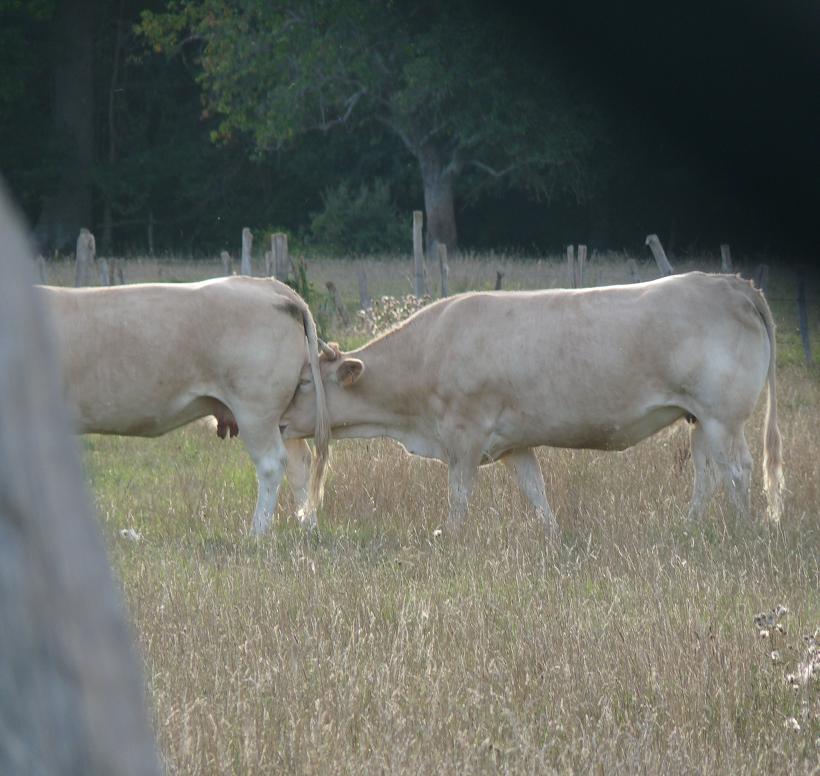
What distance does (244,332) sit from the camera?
7.69 m

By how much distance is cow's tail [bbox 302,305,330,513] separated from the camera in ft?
25.2

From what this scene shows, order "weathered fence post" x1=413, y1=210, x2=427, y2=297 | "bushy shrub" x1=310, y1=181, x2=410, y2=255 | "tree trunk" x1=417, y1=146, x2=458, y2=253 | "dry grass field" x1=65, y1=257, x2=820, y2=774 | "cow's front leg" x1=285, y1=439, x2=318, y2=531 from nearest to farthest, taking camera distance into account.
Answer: "dry grass field" x1=65, y1=257, x2=820, y2=774, "cow's front leg" x1=285, y1=439, x2=318, y2=531, "weathered fence post" x1=413, y1=210, x2=427, y2=297, "tree trunk" x1=417, y1=146, x2=458, y2=253, "bushy shrub" x1=310, y1=181, x2=410, y2=255

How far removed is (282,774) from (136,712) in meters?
2.64

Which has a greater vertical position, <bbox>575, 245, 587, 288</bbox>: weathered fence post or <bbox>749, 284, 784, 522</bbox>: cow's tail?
<bbox>749, 284, 784, 522</bbox>: cow's tail

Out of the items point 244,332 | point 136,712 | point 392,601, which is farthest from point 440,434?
point 136,712

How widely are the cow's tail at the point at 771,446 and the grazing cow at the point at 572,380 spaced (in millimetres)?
10

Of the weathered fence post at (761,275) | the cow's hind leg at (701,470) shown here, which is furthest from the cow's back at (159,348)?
the weathered fence post at (761,275)

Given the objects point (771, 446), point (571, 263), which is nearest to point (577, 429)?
point (771, 446)

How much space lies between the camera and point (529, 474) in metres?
7.88

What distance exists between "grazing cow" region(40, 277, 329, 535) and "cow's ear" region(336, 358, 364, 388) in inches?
7.0

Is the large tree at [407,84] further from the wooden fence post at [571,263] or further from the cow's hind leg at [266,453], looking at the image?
the cow's hind leg at [266,453]

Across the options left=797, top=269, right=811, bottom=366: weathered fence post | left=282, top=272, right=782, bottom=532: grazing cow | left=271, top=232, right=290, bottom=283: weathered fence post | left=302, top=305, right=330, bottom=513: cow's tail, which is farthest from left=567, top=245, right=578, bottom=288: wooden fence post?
left=302, top=305, right=330, bottom=513: cow's tail

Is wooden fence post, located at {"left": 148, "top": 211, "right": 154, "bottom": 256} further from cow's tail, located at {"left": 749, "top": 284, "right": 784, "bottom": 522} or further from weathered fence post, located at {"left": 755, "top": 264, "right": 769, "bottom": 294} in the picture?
cow's tail, located at {"left": 749, "top": 284, "right": 784, "bottom": 522}

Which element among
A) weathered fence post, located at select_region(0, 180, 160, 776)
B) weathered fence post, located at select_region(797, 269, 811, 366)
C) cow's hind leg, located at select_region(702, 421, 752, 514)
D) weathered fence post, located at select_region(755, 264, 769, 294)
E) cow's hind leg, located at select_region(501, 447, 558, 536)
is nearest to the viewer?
weathered fence post, located at select_region(0, 180, 160, 776)
